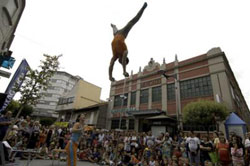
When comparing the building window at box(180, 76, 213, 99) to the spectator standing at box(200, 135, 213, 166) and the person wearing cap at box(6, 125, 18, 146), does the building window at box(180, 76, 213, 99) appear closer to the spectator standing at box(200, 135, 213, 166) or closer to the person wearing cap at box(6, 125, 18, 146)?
the spectator standing at box(200, 135, 213, 166)

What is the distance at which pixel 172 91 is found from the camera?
63.5 ft

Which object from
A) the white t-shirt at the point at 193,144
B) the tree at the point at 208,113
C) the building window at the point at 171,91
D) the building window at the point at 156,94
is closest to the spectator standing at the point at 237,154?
the white t-shirt at the point at 193,144

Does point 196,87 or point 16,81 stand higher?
point 196,87

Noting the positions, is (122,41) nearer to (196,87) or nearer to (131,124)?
(196,87)

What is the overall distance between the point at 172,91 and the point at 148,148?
1238cm

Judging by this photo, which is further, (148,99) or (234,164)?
(148,99)

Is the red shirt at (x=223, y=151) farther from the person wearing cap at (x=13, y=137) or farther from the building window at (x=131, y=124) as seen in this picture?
the building window at (x=131, y=124)

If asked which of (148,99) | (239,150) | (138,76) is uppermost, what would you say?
(138,76)

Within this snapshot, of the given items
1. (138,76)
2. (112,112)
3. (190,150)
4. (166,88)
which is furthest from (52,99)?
(190,150)

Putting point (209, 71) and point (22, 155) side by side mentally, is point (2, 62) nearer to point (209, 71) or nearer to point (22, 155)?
point (22, 155)

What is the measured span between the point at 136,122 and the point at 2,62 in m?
17.1

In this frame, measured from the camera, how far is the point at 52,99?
1967 inches

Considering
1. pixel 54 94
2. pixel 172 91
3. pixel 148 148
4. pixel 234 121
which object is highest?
pixel 54 94

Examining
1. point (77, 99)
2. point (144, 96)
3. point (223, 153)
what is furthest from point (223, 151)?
point (77, 99)
